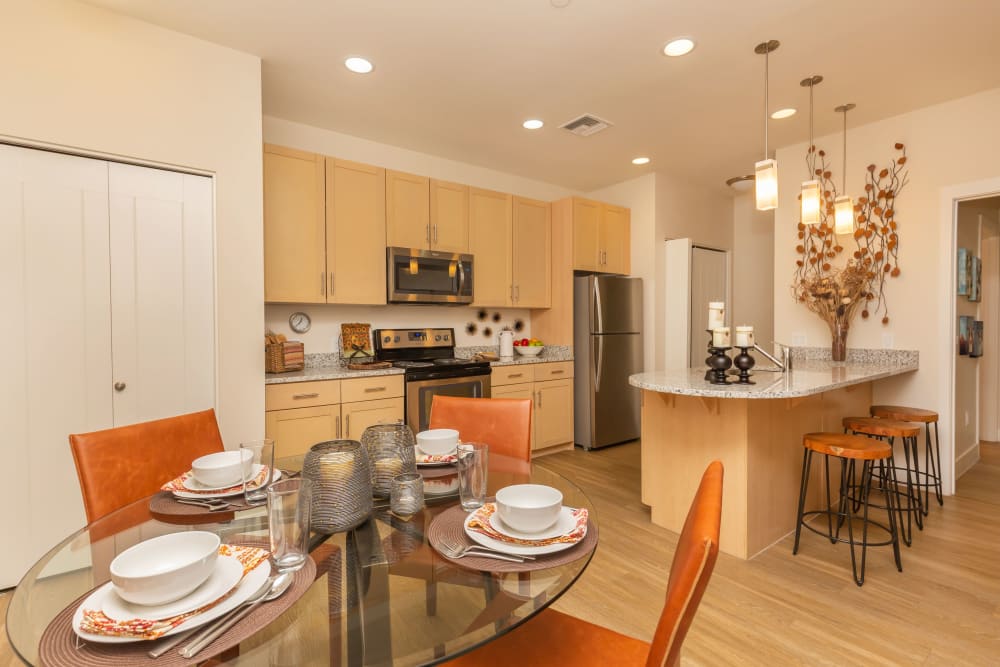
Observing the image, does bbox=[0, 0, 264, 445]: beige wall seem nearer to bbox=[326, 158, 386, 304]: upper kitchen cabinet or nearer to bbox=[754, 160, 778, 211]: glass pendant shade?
bbox=[326, 158, 386, 304]: upper kitchen cabinet

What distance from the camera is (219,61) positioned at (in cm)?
250

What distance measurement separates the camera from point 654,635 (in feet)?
2.18

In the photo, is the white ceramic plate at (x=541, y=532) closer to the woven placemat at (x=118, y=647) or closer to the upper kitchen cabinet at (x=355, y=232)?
the woven placemat at (x=118, y=647)

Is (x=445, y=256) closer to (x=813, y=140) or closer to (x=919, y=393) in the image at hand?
(x=813, y=140)

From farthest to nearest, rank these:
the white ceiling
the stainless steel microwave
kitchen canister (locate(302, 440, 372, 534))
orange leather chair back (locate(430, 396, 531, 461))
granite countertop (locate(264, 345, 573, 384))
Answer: the stainless steel microwave < granite countertop (locate(264, 345, 573, 384)) < the white ceiling < orange leather chair back (locate(430, 396, 531, 461)) < kitchen canister (locate(302, 440, 372, 534))

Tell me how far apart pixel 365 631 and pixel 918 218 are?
14.0 feet

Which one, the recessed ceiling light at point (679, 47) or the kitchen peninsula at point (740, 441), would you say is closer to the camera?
the kitchen peninsula at point (740, 441)

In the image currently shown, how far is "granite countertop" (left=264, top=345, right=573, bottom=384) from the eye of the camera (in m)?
2.89

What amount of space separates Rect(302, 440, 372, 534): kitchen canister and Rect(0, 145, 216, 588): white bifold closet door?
6.09 feet

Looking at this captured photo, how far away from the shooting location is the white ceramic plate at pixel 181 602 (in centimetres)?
68

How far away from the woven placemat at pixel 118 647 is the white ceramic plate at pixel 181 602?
0.04 m

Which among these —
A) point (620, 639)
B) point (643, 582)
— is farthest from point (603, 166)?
point (620, 639)

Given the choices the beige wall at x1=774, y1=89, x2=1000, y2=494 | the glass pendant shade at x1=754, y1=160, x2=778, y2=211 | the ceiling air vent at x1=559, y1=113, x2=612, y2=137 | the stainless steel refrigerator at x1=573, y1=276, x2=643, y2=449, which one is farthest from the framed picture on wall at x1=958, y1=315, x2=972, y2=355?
the ceiling air vent at x1=559, y1=113, x2=612, y2=137

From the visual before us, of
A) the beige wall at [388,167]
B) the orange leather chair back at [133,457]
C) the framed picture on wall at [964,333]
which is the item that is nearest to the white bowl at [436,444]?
the orange leather chair back at [133,457]
